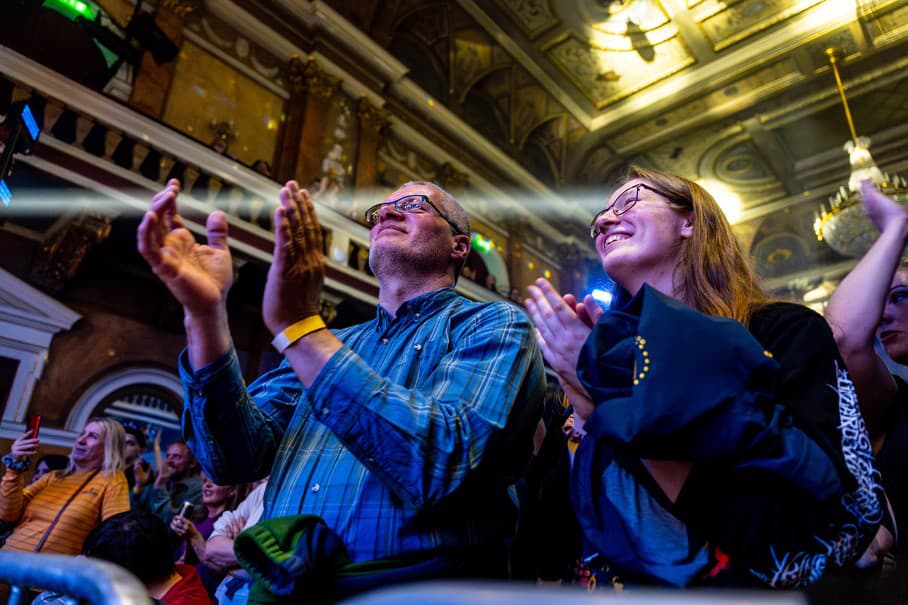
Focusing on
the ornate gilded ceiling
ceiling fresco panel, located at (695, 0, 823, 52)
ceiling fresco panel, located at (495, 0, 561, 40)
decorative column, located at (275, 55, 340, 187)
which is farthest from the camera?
ceiling fresco panel, located at (495, 0, 561, 40)

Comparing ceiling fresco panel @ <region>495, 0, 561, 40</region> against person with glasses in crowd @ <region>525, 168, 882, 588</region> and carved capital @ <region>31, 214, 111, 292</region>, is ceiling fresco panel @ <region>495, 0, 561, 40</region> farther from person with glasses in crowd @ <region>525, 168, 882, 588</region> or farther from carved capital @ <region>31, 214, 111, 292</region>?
person with glasses in crowd @ <region>525, 168, 882, 588</region>

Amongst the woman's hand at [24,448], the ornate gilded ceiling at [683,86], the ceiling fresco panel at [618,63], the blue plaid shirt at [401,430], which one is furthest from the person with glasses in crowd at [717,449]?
the ceiling fresco panel at [618,63]

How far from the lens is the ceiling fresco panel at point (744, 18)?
34.9ft

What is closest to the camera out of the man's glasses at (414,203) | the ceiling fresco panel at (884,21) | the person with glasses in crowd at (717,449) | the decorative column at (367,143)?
the person with glasses in crowd at (717,449)

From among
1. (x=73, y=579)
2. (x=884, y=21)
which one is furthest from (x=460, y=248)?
(x=884, y=21)

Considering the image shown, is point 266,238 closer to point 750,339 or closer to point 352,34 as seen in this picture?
point 352,34

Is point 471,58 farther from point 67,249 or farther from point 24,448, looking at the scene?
point 24,448

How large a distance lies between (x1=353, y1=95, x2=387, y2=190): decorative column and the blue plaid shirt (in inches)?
331

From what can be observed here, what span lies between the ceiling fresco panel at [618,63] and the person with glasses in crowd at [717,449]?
12009 millimetres

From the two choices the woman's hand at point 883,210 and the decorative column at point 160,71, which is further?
the decorative column at point 160,71

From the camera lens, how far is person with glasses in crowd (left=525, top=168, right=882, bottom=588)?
35.3 inches

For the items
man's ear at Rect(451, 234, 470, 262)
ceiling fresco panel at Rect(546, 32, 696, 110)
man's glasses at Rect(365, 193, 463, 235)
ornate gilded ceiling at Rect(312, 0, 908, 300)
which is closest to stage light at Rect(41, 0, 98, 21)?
ornate gilded ceiling at Rect(312, 0, 908, 300)

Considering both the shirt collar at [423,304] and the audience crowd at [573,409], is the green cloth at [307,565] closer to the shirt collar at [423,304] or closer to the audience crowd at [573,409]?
the audience crowd at [573,409]

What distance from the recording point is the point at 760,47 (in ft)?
37.1
